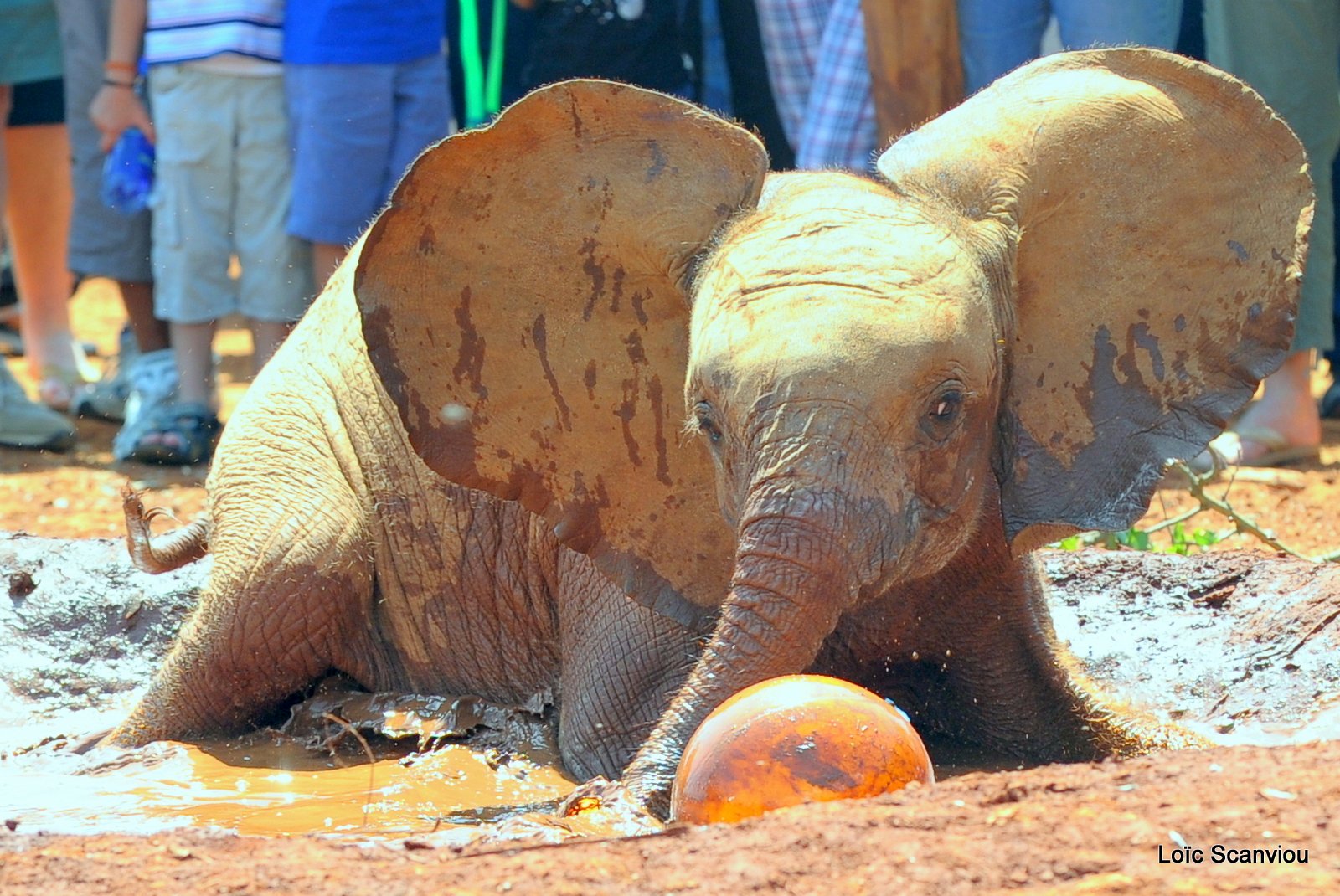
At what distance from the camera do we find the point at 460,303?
14.7 ft

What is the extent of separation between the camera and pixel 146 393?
30.0ft

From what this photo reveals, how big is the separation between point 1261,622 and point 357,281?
103 inches

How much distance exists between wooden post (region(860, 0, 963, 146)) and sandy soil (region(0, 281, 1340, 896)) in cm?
445

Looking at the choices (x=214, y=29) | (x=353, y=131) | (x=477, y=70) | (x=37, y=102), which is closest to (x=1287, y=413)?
(x=477, y=70)

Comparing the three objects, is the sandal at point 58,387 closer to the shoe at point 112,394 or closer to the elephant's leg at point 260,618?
the shoe at point 112,394

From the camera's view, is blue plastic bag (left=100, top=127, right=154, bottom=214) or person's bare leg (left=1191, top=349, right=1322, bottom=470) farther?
blue plastic bag (left=100, top=127, right=154, bottom=214)

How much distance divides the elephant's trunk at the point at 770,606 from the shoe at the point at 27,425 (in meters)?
6.40

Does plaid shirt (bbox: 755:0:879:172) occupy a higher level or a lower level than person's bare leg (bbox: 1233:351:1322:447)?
higher

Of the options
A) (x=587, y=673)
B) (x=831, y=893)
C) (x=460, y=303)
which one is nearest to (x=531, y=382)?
(x=460, y=303)

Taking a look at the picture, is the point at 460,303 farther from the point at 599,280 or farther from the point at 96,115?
the point at 96,115

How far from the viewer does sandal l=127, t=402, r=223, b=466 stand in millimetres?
8898

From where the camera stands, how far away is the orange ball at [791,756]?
3340 millimetres

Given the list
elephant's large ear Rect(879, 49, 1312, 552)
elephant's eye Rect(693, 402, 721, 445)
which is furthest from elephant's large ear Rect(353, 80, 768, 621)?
elephant's large ear Rect(879, 49, 1312, 552)

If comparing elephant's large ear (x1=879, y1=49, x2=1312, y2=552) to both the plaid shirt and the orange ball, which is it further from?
the plaid shirt
